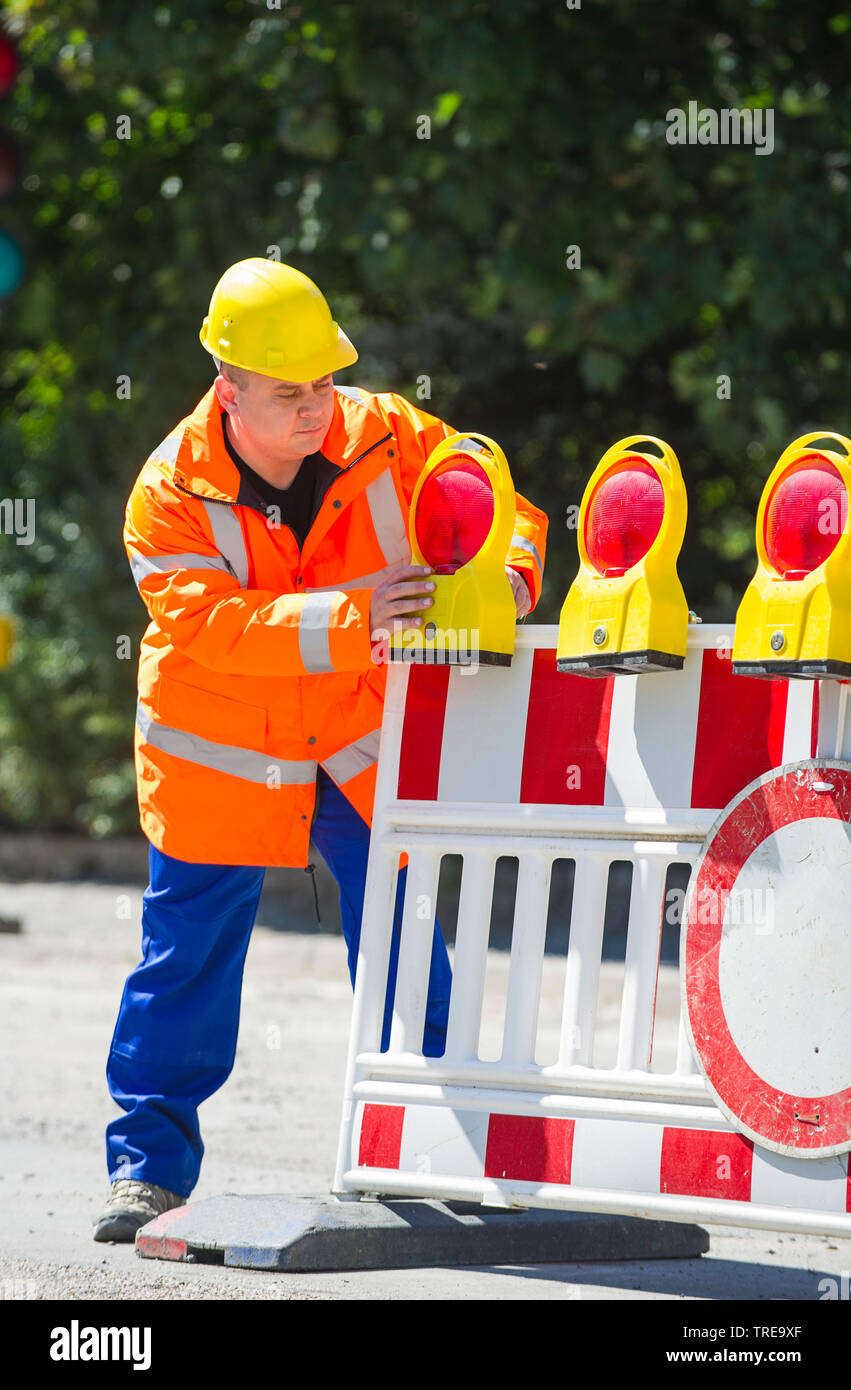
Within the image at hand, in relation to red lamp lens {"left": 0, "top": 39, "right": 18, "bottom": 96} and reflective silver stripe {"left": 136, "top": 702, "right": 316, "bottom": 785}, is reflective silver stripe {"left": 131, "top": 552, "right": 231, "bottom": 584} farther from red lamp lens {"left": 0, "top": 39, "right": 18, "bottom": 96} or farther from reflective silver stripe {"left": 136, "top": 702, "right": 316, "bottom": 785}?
red lamp lens {"left": 0, "top": 39, "right": 18, "bottom": 96}

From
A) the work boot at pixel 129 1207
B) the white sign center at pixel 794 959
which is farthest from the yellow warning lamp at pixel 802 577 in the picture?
the work boot at pixel 129 1207

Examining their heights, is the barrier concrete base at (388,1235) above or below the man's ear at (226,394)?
below

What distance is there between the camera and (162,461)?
3646 millimetres

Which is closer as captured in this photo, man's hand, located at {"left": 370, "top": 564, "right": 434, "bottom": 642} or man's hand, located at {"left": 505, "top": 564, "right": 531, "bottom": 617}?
man's hand, located at {"left": 370, "top": 564, "right": 434, "bottom": 642}

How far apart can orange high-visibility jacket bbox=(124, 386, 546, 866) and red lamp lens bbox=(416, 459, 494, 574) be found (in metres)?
0.35

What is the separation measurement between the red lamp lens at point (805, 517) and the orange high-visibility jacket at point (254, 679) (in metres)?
0.81

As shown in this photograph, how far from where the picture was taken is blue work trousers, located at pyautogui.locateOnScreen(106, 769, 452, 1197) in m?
3.67

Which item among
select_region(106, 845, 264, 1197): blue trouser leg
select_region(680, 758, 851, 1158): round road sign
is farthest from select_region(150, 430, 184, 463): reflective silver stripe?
select_region(680, 758, 851, 1158): round road sign

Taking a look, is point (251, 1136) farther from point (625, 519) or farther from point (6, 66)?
point (6, 66)

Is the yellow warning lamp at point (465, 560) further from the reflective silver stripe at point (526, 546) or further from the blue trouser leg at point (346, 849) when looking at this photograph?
the blue trouser leg at point (346, 849)

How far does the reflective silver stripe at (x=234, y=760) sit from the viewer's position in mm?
3586

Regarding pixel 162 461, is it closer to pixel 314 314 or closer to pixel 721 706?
pixel 314 314

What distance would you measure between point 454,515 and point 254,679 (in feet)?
2.09

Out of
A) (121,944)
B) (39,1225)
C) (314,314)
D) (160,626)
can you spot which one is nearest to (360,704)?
(160,626)
